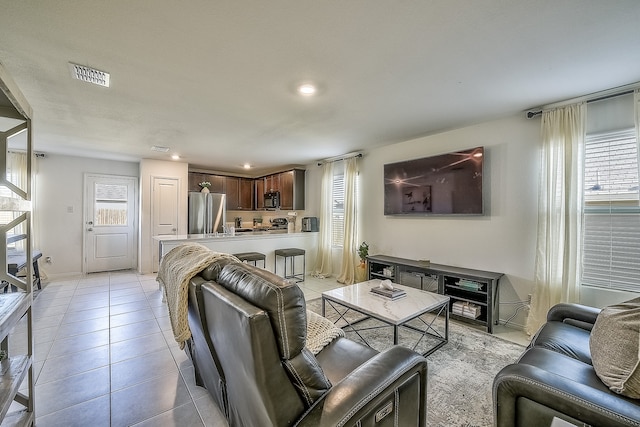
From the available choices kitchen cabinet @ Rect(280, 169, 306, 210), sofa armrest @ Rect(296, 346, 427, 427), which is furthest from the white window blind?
kitchen cabinet @ Rect(280, 169, 306, 210)

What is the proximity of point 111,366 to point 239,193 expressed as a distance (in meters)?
5.36

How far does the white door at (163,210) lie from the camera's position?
18.6 ft

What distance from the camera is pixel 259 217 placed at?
26.2ft

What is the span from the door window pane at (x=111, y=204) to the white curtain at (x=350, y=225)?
15.9 feet

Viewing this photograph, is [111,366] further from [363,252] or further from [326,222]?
[326,222]

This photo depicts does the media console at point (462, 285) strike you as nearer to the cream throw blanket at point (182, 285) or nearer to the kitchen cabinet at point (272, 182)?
the cream throw blanket at point (182, 285)

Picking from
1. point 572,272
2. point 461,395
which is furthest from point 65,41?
point 572,272

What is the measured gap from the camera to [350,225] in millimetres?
4961

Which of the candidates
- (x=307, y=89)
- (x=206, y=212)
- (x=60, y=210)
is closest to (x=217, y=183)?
(x=206, y=212)

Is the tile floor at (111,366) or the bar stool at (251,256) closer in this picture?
the tile floor at (111,366)

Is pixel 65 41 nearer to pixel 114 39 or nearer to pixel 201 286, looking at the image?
pixel 114 39

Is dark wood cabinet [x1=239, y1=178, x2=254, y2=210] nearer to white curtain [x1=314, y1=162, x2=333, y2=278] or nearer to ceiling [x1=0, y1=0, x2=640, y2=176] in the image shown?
white curtain [x1=314, y1=162, x2=333, y2=278]

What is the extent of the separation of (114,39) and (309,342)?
2.32 m

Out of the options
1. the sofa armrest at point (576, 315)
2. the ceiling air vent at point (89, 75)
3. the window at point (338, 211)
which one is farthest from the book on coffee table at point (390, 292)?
the ceiling air vent at point (89, 75)
